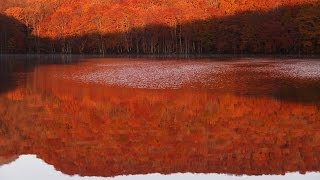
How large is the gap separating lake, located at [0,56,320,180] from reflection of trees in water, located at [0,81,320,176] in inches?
1.0

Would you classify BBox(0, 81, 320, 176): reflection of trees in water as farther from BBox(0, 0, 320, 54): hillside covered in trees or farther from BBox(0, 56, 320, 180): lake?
BBox(0, 0, 320, 54): hillside covered in trees

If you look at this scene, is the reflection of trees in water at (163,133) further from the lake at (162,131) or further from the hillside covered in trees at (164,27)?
the hillside covered in trees at (164,27)

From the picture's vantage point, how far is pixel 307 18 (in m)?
74.4

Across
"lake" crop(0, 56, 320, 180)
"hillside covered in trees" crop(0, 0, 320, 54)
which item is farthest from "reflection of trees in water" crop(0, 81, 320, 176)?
"hillside covered in trees" crop(0, 0, 320, 54)

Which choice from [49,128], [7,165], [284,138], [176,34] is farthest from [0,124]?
[176,34]

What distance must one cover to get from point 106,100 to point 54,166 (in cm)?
1012

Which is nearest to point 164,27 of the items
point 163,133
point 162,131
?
point 162,131

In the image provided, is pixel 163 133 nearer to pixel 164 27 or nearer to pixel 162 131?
pixel 162 131

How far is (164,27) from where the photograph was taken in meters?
84.9

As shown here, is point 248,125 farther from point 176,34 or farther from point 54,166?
point 176,34

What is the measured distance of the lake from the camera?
35.6ft

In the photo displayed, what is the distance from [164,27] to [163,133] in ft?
234

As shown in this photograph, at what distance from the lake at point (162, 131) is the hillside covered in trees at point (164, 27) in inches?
1980

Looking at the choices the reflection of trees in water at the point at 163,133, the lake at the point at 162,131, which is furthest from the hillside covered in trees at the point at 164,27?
the reflection of trees in water at the point at 163,133
